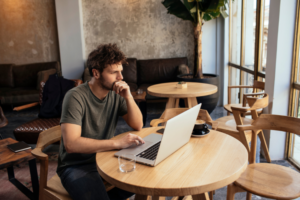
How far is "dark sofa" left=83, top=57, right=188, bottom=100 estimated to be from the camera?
218 inches

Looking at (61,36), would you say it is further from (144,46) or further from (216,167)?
(216,167)

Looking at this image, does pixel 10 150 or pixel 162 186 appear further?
pixel 10 150

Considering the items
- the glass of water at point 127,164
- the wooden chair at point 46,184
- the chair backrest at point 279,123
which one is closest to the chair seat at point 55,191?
the wooden chair at point 46,184

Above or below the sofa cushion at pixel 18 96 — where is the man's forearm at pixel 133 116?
above

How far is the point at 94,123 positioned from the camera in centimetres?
166

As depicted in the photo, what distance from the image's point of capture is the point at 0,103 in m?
5.36

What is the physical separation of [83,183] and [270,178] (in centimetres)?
113

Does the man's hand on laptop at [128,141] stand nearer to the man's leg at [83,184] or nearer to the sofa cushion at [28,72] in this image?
the man's leg at [83,184]

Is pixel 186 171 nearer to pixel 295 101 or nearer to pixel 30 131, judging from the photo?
pixel 295 101

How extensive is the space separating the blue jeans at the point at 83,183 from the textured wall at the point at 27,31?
533cm

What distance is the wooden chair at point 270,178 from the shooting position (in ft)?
4.60

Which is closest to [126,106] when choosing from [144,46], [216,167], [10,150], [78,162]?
[78,162]

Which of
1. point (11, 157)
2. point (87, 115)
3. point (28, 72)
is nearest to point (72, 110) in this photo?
point (87, 115)

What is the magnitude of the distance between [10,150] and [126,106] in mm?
1144
